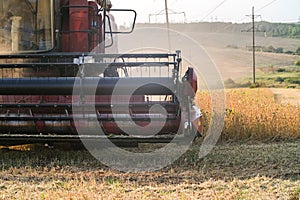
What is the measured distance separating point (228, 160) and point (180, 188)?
54.6 inches

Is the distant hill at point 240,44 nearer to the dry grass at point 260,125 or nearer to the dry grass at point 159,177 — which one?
the dry grass at point 260,125

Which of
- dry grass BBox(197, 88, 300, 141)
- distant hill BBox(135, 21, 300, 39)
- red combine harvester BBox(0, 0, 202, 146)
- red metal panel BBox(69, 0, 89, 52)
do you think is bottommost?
dry grass BBox(197, 88, 300, 141)

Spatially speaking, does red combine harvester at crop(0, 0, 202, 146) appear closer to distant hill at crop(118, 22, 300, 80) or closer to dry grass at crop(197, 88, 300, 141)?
dry grass at crop(197, 88, 300, 141)

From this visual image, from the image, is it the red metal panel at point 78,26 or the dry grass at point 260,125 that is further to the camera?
the dry grass at point 260,125

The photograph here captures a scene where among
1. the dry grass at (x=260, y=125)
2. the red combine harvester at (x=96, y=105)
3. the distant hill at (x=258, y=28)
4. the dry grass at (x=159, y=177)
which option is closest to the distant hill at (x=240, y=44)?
the distant hill at (x=258, y=28)

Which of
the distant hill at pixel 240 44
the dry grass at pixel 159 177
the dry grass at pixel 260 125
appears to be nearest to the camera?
the dry grass at pixel 159 177

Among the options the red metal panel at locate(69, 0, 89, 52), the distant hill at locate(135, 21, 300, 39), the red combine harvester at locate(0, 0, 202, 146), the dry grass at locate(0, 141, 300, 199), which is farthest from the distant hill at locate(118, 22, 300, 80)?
the red combine harvester at locate(0, 0, 202, 146)

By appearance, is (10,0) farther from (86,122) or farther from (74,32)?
(86,122)

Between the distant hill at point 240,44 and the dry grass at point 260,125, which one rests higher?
the distant hill at point 240,44

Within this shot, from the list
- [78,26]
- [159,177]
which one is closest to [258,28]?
[78,26]

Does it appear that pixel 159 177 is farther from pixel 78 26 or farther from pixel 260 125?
pixel 260 125

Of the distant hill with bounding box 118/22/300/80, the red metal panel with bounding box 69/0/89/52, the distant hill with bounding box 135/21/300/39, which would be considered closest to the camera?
the red metal panel with bounding box 69/0/89/52

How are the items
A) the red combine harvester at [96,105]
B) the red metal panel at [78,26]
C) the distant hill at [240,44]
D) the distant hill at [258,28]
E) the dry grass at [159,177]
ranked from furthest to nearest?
1. the distant hill at [258,28]
2. the distant hill at [240,44]
3. the red metal panel at [78,26]
4. the red combine harvester at [96,105]
5. the dry grass at [159,177]

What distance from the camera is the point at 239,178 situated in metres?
3.78
